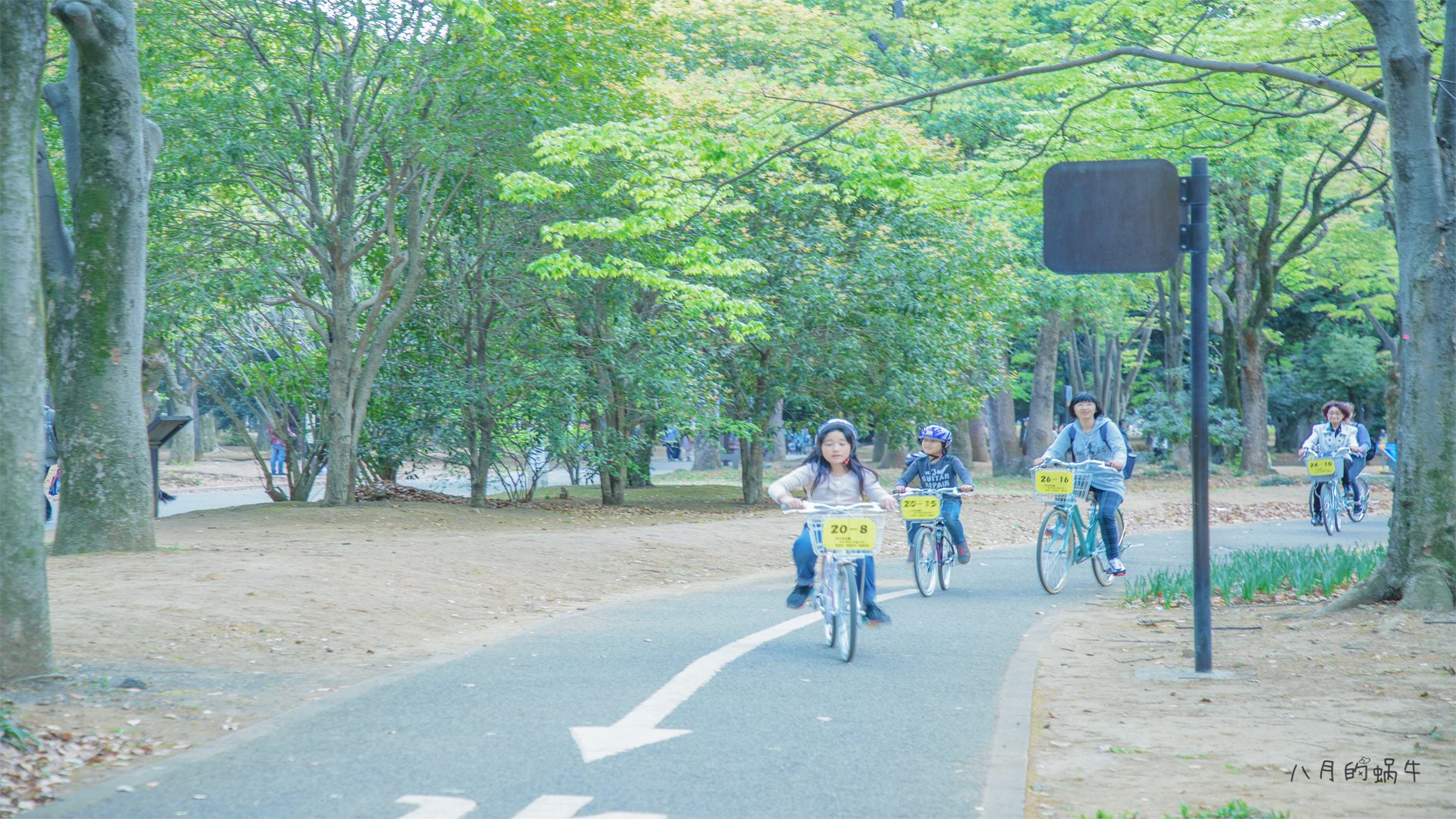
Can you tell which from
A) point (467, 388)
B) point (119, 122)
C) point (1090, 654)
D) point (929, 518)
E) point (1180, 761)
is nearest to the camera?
point (1180, 761)

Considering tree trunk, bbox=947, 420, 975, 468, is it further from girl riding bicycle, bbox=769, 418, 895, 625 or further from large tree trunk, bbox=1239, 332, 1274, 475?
girl riding bicycle, bbox=769, 418, 895, 625

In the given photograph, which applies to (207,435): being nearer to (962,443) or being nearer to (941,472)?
(962,443)

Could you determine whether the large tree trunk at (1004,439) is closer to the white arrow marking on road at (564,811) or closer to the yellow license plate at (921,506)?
the yellow license plate at (921,506)

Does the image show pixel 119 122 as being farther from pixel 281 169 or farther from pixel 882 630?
pixel 882 630

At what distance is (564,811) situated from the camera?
474 cm

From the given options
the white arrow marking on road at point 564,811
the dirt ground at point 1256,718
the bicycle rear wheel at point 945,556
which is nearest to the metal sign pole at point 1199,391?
the dirt ground at point 1256,718

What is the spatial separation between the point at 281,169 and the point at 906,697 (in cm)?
1400

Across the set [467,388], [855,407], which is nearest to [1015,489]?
[855,407]

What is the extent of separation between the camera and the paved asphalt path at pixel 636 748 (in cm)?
490

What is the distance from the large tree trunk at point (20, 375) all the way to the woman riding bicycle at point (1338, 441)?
16124 mm

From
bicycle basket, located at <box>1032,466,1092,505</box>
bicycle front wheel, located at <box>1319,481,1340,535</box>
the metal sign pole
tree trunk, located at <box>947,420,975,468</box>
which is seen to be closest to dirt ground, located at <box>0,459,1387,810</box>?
bicycle front wheel, located at <box>1319,481,1340,535</box>

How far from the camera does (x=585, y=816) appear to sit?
4.67 metres

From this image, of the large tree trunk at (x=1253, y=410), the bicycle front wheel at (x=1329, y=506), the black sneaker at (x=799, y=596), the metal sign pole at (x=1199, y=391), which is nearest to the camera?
the metal sign pole at (x=1199, y=391)

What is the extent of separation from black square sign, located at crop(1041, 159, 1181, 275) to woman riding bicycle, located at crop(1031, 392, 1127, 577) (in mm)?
4660
